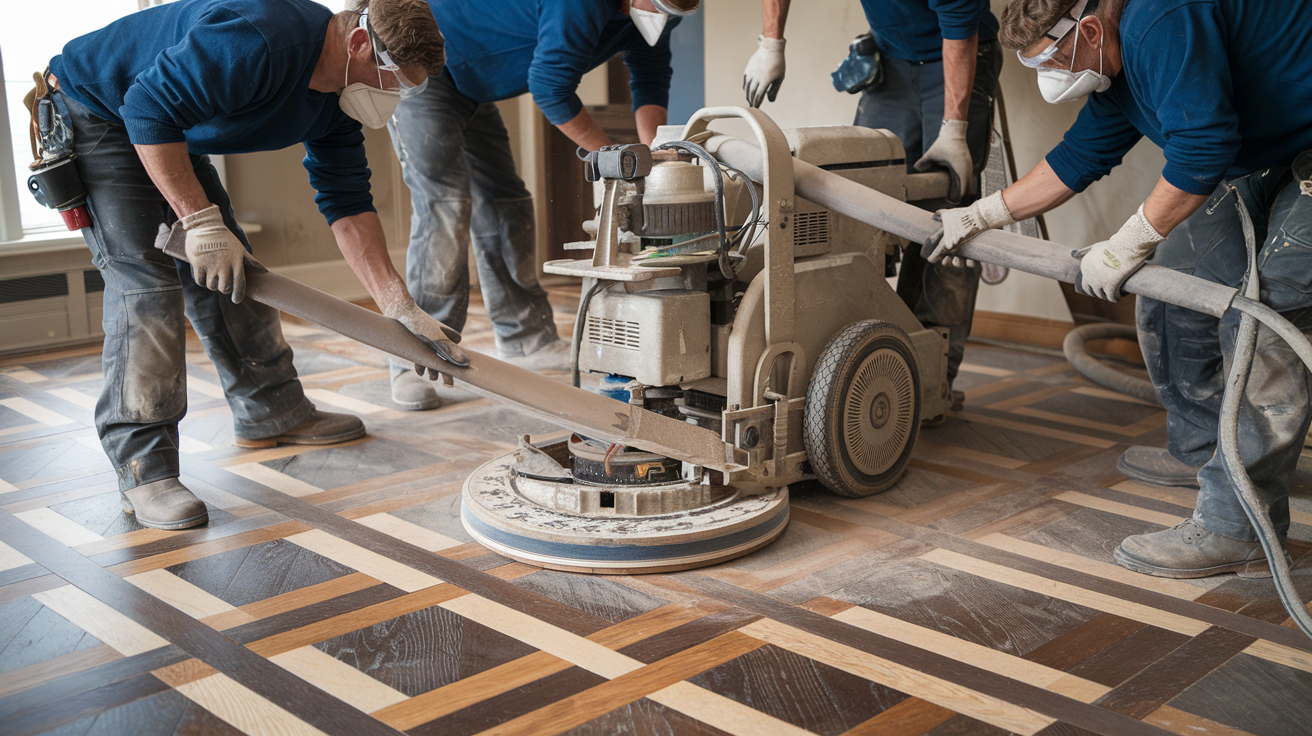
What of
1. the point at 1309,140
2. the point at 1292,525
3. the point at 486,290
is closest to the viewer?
the point at 1309,140

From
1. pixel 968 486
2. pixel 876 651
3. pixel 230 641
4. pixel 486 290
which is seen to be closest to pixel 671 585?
pixel 876 651

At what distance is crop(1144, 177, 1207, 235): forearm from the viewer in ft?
6.38

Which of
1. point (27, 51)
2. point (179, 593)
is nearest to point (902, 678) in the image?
point (179, 593)

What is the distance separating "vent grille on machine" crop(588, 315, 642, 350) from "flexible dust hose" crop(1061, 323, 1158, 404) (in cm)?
187

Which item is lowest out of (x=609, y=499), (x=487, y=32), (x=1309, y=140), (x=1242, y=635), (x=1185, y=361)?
(x=1242, y=635)

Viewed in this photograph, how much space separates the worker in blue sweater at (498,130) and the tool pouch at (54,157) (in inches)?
44.6

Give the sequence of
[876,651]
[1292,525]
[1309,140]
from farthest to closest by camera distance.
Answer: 1. [1292,525]
2. [1309,140]
3. [876,651]

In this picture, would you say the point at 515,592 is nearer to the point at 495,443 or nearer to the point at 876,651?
the point at 876,651

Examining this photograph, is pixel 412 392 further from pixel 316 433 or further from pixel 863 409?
pixel 863 409

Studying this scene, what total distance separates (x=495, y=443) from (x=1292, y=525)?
79.9 inches

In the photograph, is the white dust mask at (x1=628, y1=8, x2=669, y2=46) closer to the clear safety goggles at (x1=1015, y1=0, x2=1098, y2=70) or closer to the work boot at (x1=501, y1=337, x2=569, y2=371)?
the clear safety goggles at (x1=1015, y1=0, x2=1098, y2=70)

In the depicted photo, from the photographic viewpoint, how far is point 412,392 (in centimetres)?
349

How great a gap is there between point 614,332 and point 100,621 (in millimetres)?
1136

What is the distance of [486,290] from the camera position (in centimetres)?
398
